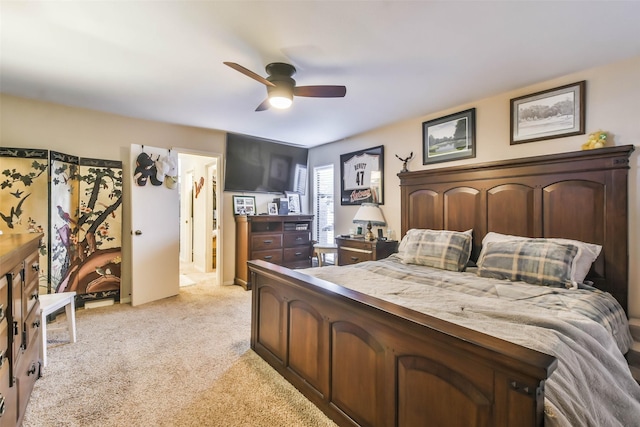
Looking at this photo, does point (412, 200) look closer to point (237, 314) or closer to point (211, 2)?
point (237, 314)

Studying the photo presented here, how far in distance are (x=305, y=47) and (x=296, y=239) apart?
10.4 ft

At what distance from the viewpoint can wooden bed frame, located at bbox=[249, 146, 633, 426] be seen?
A: 0.96m

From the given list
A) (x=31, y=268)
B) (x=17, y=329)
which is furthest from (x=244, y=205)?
(x=17, y=329)

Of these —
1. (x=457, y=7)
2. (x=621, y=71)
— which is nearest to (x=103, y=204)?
(x=457, y=7)

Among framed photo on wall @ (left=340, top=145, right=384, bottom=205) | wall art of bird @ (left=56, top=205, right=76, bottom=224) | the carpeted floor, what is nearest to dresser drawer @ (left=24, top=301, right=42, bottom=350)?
the carpeted floor

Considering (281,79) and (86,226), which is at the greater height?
(281,79)

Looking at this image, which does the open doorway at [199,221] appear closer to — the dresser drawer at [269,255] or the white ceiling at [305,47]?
the dresser drawer at [269,255]

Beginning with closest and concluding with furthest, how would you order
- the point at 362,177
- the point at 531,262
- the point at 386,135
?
1. the point at 531,262
2. the point at 386,135
3. the point at 362,177

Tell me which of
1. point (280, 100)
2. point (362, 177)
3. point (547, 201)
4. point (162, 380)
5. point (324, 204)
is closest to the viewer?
point (162, 380)

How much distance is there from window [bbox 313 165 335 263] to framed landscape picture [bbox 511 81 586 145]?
9.37ft

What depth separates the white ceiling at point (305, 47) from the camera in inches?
67.9

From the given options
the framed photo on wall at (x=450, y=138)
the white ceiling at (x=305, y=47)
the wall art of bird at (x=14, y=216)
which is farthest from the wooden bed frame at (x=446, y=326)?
the wall art of bird at (x=14, y=216)

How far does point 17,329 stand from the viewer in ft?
4.79

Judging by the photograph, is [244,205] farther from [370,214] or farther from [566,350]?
[566,350]
